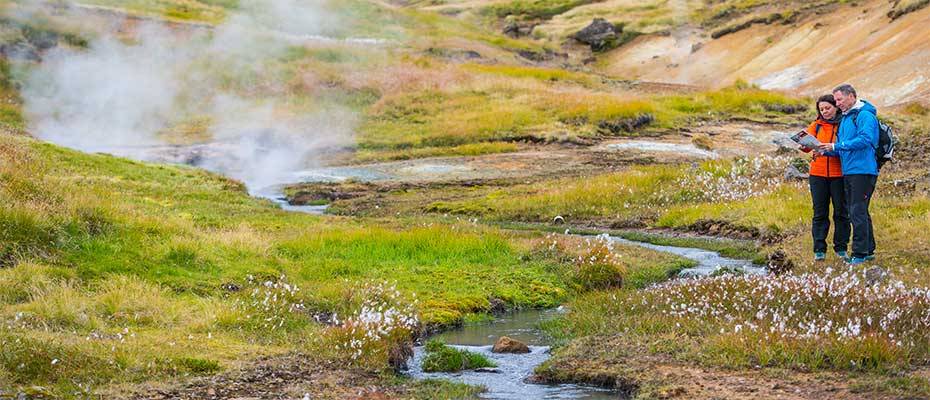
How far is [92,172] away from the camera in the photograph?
29828 millimetres

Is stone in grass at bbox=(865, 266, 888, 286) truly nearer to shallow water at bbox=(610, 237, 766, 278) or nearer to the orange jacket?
the orange jacket

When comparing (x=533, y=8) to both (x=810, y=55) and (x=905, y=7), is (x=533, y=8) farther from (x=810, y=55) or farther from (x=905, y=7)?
(x=905, y=7)

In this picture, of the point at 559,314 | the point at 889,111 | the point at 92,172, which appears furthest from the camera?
the point at 889,111

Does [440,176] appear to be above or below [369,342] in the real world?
below

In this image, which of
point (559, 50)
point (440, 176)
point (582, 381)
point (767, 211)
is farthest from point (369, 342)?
point (559, 50)

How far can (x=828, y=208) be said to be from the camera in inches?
675

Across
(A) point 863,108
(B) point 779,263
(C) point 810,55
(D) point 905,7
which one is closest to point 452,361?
(B) point 779,263

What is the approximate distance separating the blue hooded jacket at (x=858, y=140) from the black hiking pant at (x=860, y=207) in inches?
5.0

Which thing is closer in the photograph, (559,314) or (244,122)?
(559,314)

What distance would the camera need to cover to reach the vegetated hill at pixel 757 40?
186 ft

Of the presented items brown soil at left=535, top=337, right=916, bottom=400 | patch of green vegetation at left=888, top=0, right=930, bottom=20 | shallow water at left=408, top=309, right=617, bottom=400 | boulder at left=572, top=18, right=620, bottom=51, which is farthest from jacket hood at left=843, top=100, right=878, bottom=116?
boulder at left=572, top=18, right=620, bottom=51

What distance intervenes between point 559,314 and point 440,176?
2187cm

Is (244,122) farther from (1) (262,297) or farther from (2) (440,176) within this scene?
(1) (262,297)

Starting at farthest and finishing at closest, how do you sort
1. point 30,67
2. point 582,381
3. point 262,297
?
point 30,67, point 262,297, point 582,381
